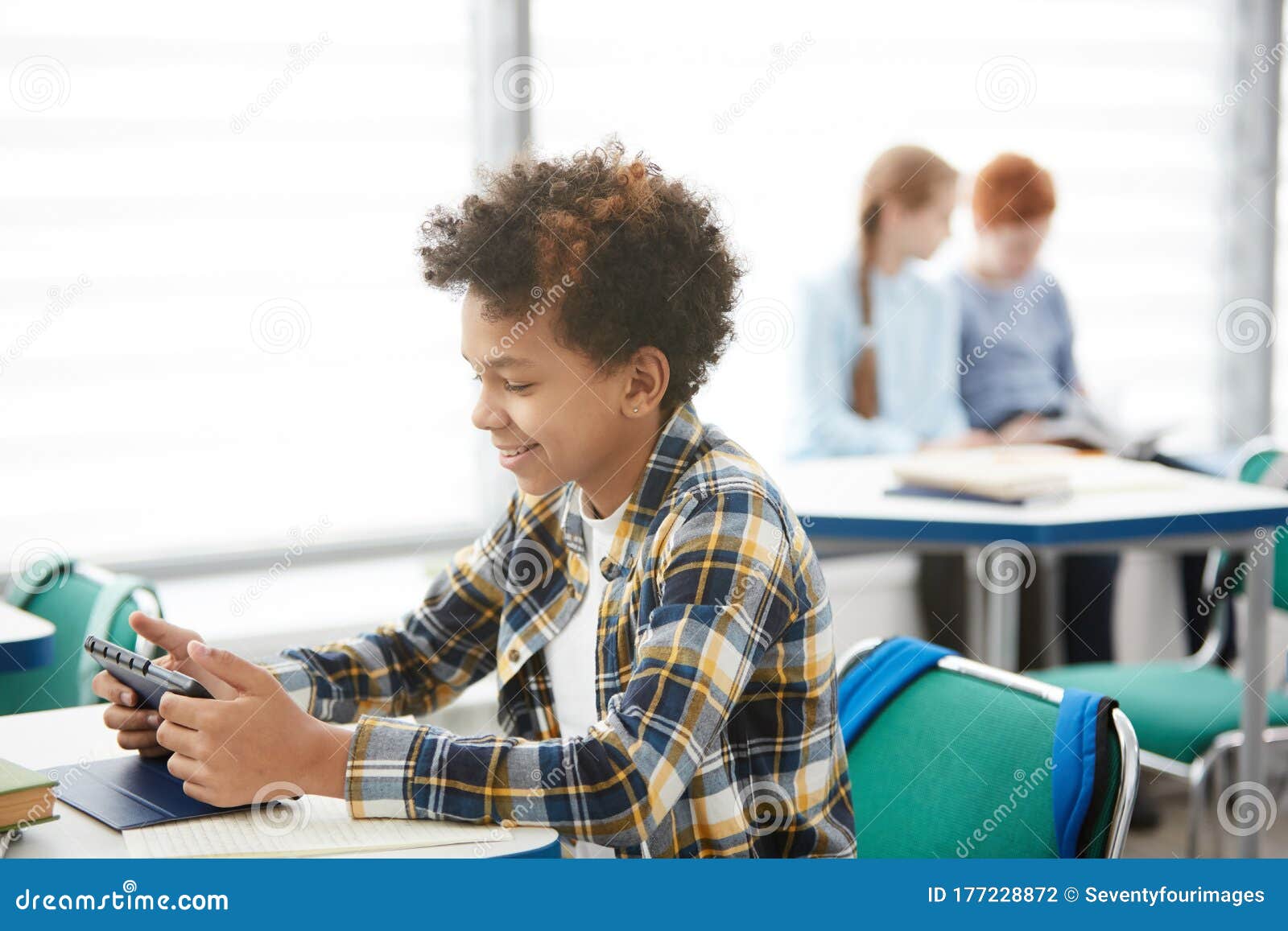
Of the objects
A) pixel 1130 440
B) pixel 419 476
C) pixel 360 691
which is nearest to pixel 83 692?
pixel 360 691

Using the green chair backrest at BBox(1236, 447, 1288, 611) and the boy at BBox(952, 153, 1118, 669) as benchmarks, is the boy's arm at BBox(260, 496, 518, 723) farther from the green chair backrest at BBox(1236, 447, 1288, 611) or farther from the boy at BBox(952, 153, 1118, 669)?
the boy at BBox(952, 153, 1118, 669)

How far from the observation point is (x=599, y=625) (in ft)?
4.25

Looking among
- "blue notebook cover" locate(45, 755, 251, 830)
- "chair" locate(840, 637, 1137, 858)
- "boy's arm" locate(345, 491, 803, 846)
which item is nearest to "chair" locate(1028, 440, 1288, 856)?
"chair" locate(840, 637, 1137, 858)

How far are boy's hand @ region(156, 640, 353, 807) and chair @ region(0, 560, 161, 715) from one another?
2.04 ft

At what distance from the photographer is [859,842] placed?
1.44m

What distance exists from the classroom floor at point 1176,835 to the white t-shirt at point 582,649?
1860 mm

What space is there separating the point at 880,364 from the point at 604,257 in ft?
7.49

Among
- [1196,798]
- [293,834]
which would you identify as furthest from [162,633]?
[1196,798]

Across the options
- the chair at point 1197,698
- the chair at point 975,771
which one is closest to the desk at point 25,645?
the chair at point 975,771

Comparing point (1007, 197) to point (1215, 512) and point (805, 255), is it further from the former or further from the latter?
point (1215, 512)

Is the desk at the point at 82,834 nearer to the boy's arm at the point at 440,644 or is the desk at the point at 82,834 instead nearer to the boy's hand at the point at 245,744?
the boy's hand at the point at 245,744

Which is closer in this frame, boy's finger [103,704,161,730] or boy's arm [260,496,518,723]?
boy's finger [103,704,161,730]

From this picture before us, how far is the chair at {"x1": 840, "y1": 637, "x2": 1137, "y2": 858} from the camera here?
1214 millimetres

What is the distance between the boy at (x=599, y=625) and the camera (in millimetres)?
1097
